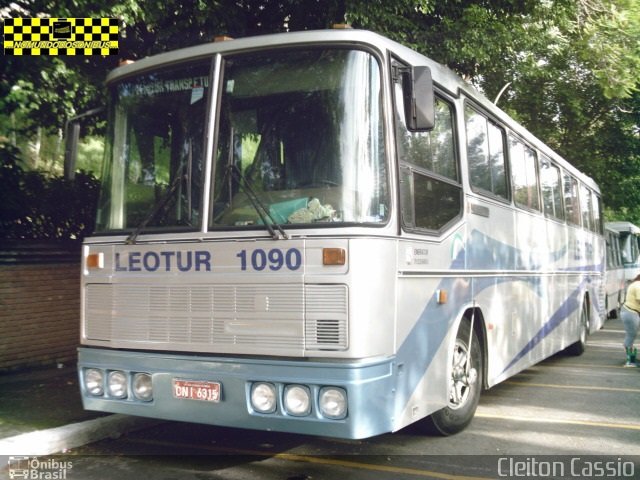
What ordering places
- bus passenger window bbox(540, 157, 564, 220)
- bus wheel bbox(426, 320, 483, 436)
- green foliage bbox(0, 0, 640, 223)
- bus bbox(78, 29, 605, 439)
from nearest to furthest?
bus bbox(78, 29, 605, 439) → bus wheel bbox(426, 320, 483, 436) → green foliage bbox(0, 0, 640, 223) → bus passenger window bbox(540, 157, 564, 220)

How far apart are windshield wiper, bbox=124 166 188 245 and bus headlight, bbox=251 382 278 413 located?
1.50 metres

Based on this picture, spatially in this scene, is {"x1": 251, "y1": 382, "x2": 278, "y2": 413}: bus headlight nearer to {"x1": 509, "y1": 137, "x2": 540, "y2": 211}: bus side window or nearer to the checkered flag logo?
{"x1": 509, "y1": 137, "x2": 540, "y2": 211}: bus side window

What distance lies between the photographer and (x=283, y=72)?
490 centimetres

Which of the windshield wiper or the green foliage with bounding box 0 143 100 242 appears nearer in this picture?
the windshield wiper

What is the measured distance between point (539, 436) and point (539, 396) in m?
2.06

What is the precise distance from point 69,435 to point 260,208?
2689mm

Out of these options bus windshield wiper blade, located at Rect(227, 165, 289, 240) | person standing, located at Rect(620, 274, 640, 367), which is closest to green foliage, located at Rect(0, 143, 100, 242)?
bus windshield wiper blade, located at Rect(227, 165, 289, 240)

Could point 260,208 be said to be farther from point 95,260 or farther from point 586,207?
point 586,207

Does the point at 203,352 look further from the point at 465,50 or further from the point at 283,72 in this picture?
the point at 465,50

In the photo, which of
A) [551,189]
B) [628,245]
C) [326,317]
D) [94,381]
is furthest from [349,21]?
[628,245]

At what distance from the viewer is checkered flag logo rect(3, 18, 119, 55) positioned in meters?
7.09

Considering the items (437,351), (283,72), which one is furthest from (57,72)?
(437,351)

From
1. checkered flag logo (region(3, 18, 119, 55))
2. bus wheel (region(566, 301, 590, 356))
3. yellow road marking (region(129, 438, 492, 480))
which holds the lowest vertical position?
yellow road marking (region(129, 438, 492, 480))

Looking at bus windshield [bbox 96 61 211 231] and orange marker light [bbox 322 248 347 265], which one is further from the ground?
bus windshield [bbox 96 61 211 231]
